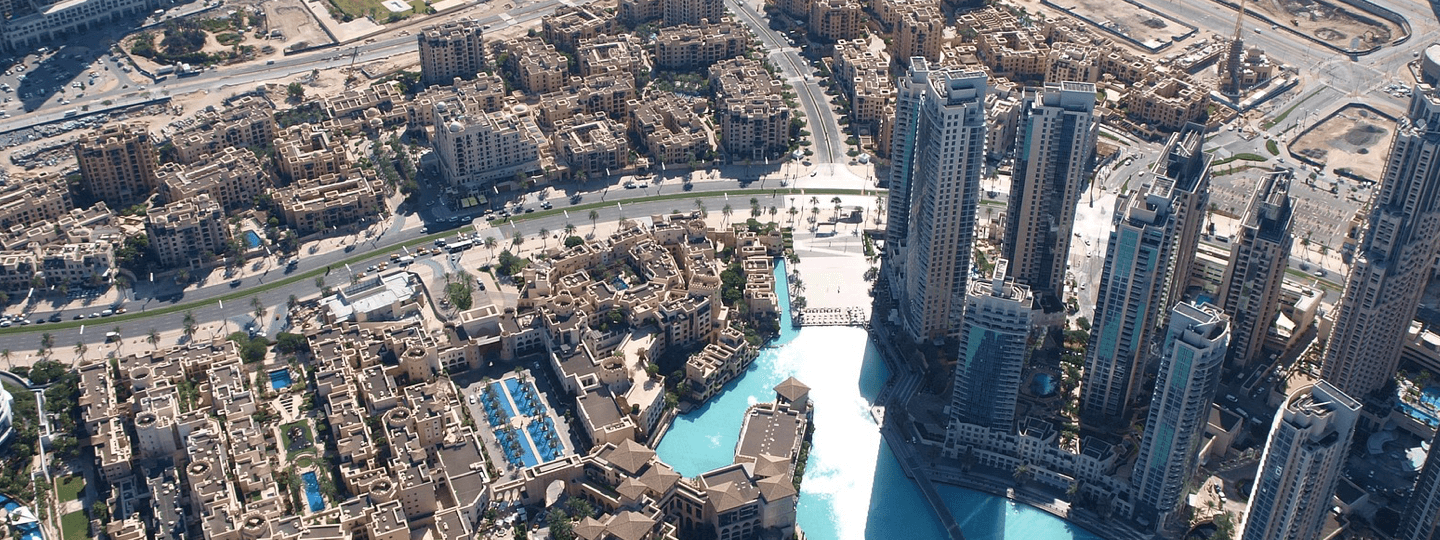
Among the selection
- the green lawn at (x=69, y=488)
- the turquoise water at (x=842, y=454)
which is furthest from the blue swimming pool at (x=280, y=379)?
the turquoise water at (x=842, y=454)

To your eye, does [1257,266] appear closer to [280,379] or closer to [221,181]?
[280,379]

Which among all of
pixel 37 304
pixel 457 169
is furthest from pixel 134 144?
pixel 457 169

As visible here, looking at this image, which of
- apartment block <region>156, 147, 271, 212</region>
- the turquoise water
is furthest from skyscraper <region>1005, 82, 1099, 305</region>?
apartment block <region>156, 147, 271, 212</region>

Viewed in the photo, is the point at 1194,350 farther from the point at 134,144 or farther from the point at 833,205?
the point at 134,144

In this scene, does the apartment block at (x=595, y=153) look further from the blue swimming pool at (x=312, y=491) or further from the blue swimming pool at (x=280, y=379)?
the blue swimming pool at (x=312, y=491)

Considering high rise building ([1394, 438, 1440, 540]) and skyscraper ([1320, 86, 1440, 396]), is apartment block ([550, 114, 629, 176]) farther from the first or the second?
high rise building ([1394, 438, 1440, 540])

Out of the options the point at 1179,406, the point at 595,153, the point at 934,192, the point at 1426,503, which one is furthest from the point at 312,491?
the point at 1426,503

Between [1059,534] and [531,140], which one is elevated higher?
[531,140]
